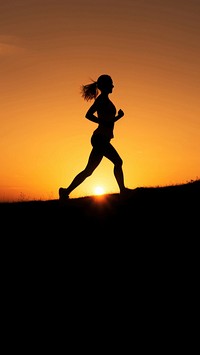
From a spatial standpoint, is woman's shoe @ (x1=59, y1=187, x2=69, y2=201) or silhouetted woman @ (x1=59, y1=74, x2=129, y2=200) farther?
woman's shoe @ (x1=59, y1=187, x2=69, y2=201)

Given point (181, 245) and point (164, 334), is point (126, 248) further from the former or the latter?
point (164, 334)

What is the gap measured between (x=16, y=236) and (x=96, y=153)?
2.42 metres

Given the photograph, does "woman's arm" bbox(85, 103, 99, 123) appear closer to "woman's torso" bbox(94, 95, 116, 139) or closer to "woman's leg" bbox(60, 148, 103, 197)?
"woman's torso" bbox(94, 95, 116, 139)

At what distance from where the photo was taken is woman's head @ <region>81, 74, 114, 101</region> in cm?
1012

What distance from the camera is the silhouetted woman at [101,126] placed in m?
10.0

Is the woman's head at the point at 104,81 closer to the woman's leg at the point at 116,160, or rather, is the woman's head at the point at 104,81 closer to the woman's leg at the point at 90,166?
the woman's leg at the point at 116,160

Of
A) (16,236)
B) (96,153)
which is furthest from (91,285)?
(96,153)

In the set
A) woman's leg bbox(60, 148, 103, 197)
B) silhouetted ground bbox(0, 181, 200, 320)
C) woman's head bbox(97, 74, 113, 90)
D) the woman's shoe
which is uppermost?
woman's head bbox(97, 74, 113, 90)

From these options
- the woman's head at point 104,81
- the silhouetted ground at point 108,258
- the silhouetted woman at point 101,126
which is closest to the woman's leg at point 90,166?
the silhouetted woman at point 101,126

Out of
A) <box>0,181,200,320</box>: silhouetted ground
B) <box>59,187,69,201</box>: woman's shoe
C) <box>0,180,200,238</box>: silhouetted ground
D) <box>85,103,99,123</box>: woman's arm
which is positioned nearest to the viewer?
<box>0,181,200,320</box>: silhouetted ground

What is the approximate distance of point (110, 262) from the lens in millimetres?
7180

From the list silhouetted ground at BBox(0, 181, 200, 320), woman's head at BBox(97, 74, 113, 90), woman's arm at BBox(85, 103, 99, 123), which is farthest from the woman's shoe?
woman's head at BBox(97, 74, 113, 90)

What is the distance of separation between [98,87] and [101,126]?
85 centimetres

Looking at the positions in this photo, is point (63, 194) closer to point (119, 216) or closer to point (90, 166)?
point (90, 166)
